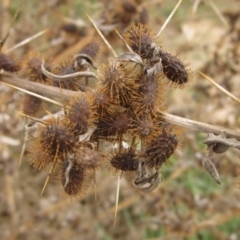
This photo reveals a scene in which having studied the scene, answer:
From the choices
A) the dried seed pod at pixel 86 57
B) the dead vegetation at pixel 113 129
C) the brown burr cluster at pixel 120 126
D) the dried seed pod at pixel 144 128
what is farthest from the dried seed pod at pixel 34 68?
the dried seed pod at pixel 144 128

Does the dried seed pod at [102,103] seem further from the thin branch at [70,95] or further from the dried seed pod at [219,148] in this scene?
the dried seed pod at [219,148]

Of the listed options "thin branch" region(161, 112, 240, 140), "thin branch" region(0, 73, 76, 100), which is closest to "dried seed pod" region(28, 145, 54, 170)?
"thin branch" region(0, 73, 76, 100)

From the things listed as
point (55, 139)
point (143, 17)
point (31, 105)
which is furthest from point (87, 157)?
point (143, 17)

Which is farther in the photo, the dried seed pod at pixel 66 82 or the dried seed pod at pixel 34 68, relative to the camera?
the dried seed pod at pixel 34 68

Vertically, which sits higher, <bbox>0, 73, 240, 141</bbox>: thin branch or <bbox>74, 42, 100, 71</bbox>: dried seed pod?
<bbox>74, 42, 100, 71</bbox>: dried seed pod

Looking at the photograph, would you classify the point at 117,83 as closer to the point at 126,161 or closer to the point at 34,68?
the point at 126,161

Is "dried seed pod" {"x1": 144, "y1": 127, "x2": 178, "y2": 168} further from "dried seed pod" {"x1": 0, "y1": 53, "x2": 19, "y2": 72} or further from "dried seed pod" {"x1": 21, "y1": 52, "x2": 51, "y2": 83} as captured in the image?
"dried seed pod" {"x1": 0, "y1": 53, "x2": 19, "y2": 72}
